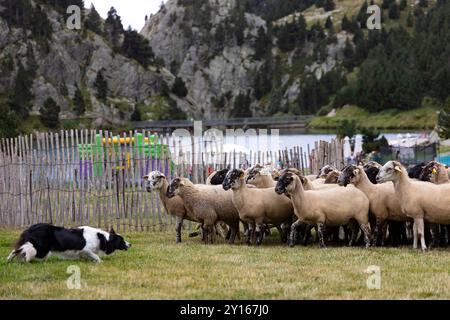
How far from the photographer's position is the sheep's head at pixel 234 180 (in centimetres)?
1565

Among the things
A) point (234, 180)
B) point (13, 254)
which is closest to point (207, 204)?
point (234, 180)

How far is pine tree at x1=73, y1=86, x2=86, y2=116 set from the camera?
473 feet

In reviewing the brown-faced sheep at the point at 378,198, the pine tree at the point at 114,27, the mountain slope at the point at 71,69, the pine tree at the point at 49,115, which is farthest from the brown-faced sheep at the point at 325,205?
the pine tree at the point at 114,27

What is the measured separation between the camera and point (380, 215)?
15281 millimetres

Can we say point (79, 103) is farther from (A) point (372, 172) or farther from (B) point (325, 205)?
(B) point (325, 205)

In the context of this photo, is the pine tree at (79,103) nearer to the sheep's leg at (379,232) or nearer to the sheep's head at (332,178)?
the sheep's head at (332,178)

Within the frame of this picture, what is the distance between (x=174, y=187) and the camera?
16.4 m

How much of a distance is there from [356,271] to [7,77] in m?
139

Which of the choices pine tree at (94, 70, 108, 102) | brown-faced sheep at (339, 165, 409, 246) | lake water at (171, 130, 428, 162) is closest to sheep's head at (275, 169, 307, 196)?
brown-faced sheep at (339, 165, 409, 246)

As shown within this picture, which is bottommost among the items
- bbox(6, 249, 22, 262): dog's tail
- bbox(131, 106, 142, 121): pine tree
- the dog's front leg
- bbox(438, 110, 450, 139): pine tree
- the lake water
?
the dog's front leg

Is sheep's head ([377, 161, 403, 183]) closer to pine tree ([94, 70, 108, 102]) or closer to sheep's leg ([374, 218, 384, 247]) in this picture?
sheep's leg ([374, 218, 384, 247])

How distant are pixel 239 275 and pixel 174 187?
521 centimetres
